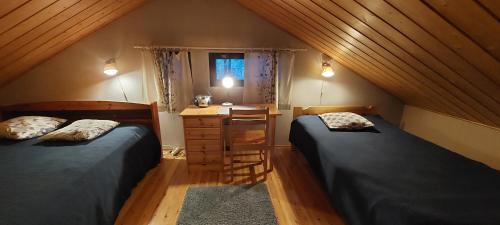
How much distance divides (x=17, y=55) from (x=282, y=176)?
318 centimetres

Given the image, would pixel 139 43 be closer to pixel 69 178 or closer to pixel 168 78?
pixel 168 78

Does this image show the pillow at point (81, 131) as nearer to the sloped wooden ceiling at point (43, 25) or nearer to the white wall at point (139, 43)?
the white wall at point (139, 43)

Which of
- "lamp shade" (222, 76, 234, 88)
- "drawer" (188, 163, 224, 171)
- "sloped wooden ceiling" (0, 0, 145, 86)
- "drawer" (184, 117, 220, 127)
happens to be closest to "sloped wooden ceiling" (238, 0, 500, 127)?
"lamp shade" (222, 76, 234, 88)

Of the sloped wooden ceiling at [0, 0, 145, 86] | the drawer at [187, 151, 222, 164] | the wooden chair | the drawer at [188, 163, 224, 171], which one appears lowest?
the drawer at [188, 163, 224, 171]

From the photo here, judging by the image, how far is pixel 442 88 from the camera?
2.01 m

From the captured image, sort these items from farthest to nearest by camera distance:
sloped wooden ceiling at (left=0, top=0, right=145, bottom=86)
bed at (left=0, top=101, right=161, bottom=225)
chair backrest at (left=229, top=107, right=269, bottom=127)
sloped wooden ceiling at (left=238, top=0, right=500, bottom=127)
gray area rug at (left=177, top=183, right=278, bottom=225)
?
chair backrest at (left=229, top=107, right=269, bottom=127), gray area rug at (left=177, top=183, right=278, bottom=225), sloped wooden ceiling at (left=0, top=0, right=145, bottom=86), bed at (left=0, top=101, right=161, bottom=225), sloped wooden ceiling at (left=238, top=0, right=500, bottom=127)

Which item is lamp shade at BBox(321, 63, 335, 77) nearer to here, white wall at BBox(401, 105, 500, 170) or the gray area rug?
white wall at BBox(401, 105, 500, 170)

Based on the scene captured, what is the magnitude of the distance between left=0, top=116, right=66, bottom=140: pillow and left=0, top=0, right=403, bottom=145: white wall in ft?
2.21

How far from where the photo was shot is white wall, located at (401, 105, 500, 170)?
7.20 feet

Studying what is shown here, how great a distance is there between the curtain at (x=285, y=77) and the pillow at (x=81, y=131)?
2199mm

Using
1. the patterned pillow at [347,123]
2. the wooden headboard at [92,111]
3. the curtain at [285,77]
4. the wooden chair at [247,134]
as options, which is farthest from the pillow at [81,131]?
the patterned pillow at [347,123]

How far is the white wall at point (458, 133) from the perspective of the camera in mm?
2193

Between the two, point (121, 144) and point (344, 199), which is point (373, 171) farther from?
point (121, 144)

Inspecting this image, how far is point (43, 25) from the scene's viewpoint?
1.95 m
